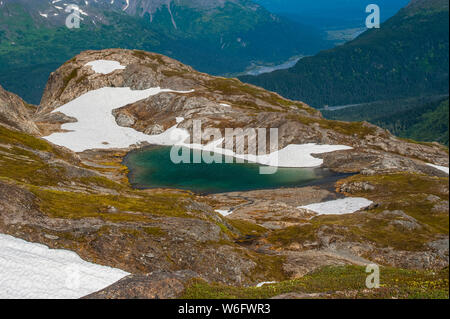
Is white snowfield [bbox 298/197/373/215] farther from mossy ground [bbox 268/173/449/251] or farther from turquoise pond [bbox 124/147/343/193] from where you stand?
turquoise pond [bbox 124/147/343/193]

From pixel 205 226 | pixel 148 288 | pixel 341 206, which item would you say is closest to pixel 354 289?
pixel 148 288

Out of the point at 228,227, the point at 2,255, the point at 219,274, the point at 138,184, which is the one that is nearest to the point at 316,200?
the point at 228,227

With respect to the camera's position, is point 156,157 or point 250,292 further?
point 156,157

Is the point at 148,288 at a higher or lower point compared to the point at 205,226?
higher

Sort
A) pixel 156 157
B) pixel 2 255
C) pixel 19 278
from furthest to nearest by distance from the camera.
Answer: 1. pixel 156 157
2. pixel 2 255
3. pixel 19 278

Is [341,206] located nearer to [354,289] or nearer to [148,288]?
[354,289]
